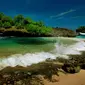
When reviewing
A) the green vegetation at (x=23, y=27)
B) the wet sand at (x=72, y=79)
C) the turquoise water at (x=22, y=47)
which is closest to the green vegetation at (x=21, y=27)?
the green vegetation at (x=23, y=27)

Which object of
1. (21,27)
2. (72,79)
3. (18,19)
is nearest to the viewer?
(72,79)

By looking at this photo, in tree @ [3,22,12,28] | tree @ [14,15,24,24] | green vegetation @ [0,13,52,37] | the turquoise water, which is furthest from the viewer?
tree @ [14,15,24,24]

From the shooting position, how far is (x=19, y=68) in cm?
1269

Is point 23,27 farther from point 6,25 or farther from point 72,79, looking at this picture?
point 72,79

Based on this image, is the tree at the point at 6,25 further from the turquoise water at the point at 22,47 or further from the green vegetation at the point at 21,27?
the turquoise water at the point at 22,47

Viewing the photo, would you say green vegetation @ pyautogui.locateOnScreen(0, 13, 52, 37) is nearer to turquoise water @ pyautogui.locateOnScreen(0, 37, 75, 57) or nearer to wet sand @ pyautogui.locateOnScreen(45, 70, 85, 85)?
turquoise water @ pyautogui.locateOnScreen(0, 37, 75, 57)

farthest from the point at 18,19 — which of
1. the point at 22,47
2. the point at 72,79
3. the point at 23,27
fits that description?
the point at 72,79

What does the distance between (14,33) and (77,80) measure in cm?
5331

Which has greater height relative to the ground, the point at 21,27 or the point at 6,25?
the point at 6,25

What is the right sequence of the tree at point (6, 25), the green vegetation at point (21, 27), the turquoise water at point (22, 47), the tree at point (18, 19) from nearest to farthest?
the turquoise water at point (22, 47) < the green vegetation at point (21, 27) < the tree at point (6, 25) < the tree at point (18, 19)

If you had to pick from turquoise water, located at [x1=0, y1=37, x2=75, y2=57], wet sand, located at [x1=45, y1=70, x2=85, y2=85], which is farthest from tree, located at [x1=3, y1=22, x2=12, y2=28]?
wet sand, located at [x1=45, y1=70, x2=85, y2=85]

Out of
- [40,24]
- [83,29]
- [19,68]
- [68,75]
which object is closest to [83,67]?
[68,75]

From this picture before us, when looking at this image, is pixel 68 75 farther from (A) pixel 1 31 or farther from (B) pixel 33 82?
(A) pixel 1 31

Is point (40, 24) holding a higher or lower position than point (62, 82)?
higher
